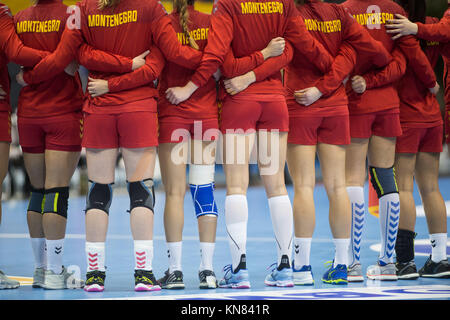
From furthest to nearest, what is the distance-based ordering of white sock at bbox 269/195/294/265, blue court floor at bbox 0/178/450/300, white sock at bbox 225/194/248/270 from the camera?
white sock at bbox 269/195/294/265 < white sock at bbox 225/194/248/270 < blue court floor at bbox 0/178/450/300

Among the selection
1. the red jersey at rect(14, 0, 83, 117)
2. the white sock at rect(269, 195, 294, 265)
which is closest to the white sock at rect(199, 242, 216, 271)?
the white sock at rect(269, 195, 294, 265)

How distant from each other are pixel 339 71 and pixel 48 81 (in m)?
2.14

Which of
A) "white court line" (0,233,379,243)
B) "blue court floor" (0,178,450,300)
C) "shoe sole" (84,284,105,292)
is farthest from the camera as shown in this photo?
"white court line" (0,233,379,243)

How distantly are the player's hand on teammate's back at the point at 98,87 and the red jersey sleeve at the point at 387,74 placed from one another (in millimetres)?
1987

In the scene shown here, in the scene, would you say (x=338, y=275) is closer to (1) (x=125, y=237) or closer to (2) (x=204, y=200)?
(2) (x=204, y=200)

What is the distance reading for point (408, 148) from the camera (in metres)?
5.95

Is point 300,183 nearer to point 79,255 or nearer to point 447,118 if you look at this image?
point 447,118

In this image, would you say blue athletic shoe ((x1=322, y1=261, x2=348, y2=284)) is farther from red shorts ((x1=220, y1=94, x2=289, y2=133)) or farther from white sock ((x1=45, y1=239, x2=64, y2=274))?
white sock ((x1=45, y1=239, x2=64, y2=274))

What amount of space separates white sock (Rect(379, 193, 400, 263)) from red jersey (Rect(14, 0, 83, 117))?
2.45 meters

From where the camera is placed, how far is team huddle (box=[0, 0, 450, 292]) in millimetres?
5102

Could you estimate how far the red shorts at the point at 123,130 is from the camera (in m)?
5.07

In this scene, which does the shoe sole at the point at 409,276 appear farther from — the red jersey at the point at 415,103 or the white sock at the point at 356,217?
the red jersey at the point at 415,103

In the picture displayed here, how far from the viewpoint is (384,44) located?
578 centimetres

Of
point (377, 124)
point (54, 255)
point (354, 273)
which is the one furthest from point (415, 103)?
point (54, 255)
